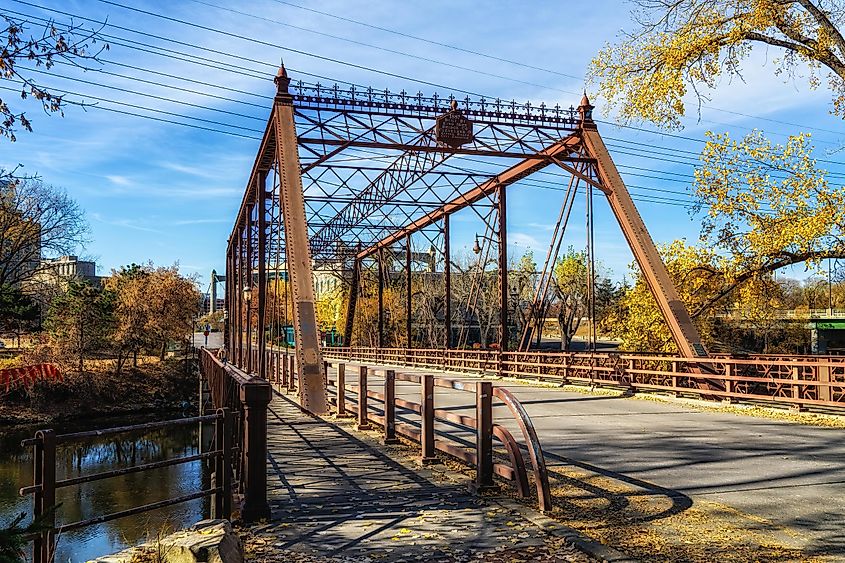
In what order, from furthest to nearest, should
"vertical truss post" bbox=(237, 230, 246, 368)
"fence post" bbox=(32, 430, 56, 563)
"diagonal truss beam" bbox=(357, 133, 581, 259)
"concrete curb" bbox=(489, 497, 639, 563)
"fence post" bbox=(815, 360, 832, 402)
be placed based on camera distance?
"vertical truss post" bbox=(237, 230, 246, 368)
"diagonal truss beam" bbox=(357, 133, 581, 259)
"fence post" bbox=(815, 360, 832, 402)
"concrete curb" bbox=(489, 497, 639, 563)
"fence post" bbox=(32, 430, 56, 563)

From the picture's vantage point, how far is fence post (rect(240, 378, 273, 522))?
6.27m

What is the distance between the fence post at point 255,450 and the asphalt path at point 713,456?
396 cm

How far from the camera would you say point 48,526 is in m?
3.56

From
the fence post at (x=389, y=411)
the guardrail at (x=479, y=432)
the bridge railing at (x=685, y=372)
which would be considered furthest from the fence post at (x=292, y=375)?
the fence post at (x=389, y=411)

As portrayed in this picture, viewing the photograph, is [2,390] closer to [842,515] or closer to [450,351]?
[450,351]

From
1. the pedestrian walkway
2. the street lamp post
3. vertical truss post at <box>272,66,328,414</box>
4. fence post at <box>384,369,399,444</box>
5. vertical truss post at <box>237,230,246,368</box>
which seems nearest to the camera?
the pedestrian walkway

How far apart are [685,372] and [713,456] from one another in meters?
9.83

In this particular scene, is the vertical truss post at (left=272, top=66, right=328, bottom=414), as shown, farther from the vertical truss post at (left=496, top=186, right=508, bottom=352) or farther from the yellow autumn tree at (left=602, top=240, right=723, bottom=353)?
the yellow autumn tree at (left=602, top=240, right=723, bottom=353)

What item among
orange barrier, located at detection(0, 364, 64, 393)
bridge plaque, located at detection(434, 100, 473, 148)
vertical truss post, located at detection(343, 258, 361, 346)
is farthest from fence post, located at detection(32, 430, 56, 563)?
vertical truss post, located at detection(343, 258, 361, 346)

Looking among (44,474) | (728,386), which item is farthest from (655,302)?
(44,474)

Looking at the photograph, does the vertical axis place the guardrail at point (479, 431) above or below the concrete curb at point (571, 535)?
above

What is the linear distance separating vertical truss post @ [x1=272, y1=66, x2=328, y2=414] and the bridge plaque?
4339 millimetres

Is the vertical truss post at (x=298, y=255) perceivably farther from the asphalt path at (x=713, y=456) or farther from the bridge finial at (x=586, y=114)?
the bridge finial at (x=586, y=114)

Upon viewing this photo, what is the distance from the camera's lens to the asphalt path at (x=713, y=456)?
693cm
